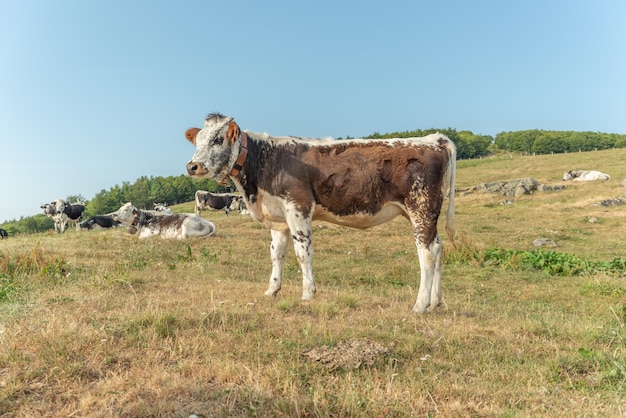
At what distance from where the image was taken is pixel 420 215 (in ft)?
21.4

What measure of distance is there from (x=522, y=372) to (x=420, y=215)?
2.94 metres

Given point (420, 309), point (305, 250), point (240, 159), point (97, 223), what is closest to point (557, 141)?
point (97, 223)

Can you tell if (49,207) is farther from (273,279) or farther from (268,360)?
(268,360)

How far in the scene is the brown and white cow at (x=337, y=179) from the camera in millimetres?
6500

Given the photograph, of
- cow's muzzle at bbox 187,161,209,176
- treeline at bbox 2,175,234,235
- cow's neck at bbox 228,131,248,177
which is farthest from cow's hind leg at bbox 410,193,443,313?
treeline at bbox 2,175,234,235

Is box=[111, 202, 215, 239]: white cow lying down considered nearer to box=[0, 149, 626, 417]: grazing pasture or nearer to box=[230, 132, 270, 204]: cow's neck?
box=[0, 149, 626, 417]: grazing pasture

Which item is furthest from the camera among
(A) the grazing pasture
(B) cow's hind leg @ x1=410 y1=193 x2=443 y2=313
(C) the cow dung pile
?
(B) cow's hind leg @ x1=410 y1=193 x2=443 y2=313

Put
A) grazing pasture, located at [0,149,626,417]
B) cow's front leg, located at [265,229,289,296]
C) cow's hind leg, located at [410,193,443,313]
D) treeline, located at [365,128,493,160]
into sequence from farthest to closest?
1. treeline, located at [365,128,493,160]
2. cow's front leg, located at [265,229,289,296]
3. cow's hind leg, located at [410,193,443,313]
4. grazing pasture, located at [0,149,626,417]

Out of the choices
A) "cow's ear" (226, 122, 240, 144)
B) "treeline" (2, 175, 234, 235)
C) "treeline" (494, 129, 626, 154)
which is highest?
"treeline" (494, 129, 626, 154)

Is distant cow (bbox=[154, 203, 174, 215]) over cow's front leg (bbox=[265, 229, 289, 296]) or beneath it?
beneath

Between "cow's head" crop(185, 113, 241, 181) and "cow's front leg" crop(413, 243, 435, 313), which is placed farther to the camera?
"cow's front leg" crop(413, 243, 435, 313)

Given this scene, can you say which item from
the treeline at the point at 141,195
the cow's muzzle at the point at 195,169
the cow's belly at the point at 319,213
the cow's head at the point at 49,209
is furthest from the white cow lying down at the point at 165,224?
the treeline at the point at 141,195

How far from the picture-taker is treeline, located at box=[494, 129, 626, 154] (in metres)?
119

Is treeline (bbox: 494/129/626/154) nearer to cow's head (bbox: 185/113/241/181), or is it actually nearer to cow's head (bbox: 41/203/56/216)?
cow's head (bbox: 41/203/56/216)
